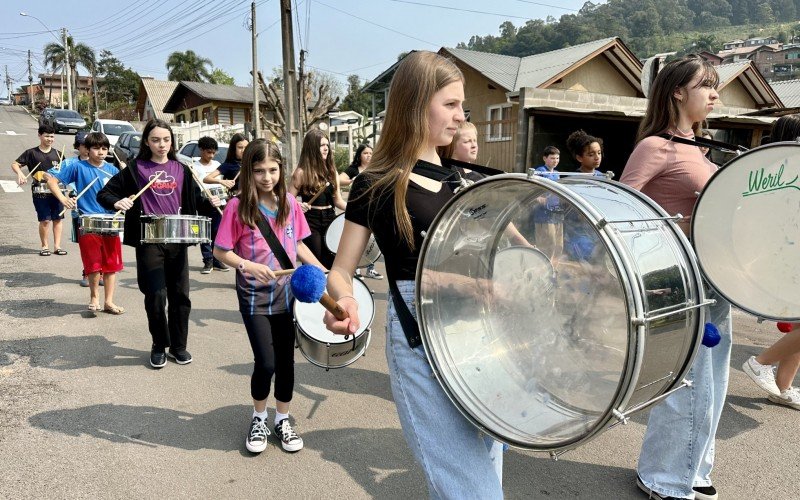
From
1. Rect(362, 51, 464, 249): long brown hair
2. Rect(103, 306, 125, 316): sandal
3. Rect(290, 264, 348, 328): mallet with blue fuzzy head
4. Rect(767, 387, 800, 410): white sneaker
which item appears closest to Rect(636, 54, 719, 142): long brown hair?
Rect(362, 51, 464, 249): long brown hair

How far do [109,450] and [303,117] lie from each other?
17395 millimetres

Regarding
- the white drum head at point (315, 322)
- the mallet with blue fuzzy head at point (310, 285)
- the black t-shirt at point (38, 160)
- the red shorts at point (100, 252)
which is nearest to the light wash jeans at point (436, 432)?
the mallet with blue fuzzy head at point (310, 285)

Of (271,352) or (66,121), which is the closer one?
(271,352)

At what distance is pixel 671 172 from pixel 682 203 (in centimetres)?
15

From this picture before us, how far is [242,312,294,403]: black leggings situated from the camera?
3504 mm

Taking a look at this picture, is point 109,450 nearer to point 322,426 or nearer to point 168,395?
point 168,395

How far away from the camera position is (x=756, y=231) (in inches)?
97.5

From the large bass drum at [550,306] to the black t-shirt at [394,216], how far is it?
0.26 feet

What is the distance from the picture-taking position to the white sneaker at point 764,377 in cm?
424

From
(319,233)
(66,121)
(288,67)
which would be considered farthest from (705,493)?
(66,121)

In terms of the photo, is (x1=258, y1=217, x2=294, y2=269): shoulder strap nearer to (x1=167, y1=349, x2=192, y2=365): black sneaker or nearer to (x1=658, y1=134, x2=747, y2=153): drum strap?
(x1=167, y1=349, x2=192, y2=365): black sneaker

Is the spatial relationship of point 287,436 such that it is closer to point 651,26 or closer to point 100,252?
point 100,252

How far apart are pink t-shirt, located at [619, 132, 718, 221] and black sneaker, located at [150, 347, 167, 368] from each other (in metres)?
3.74

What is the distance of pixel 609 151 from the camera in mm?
18703
